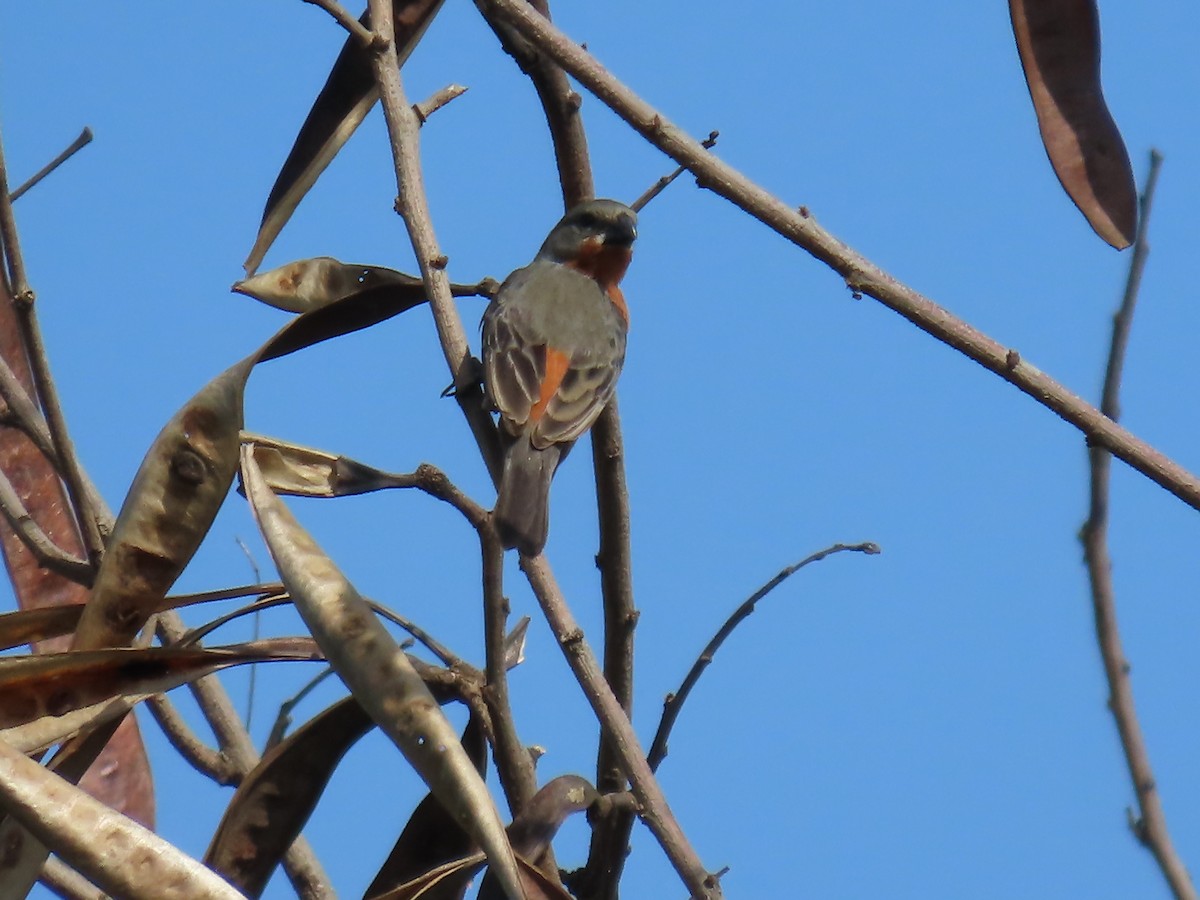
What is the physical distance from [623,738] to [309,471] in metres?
0.97

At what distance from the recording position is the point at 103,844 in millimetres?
1929

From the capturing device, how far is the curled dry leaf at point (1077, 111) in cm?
271

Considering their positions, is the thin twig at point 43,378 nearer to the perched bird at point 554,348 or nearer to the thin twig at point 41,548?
the thin twig at point 41,548

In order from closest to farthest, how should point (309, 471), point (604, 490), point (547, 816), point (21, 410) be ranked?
point (547, 816)
point (309, 471)
point (21, 410)
point (604, 490)

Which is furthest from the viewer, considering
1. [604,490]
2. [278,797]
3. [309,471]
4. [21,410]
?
[604,490]

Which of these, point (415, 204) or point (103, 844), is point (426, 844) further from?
point (415, 204)

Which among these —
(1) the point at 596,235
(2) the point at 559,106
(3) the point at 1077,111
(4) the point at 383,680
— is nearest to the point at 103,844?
(4) the point at 383,680

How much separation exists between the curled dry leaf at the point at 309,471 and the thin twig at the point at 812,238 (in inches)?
31.9

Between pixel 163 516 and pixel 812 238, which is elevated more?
pixel 812 238

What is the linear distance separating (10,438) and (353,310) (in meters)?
1.53

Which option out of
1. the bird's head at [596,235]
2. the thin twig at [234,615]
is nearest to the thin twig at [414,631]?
the thin twig at [234,615]

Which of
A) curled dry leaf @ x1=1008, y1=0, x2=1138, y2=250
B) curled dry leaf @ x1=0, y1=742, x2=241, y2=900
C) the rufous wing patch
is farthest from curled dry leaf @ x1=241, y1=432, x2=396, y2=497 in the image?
the rufous wing patch

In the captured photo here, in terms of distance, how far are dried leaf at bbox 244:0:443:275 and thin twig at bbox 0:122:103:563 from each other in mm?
521

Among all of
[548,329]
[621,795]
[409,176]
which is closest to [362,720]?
[621,795]
